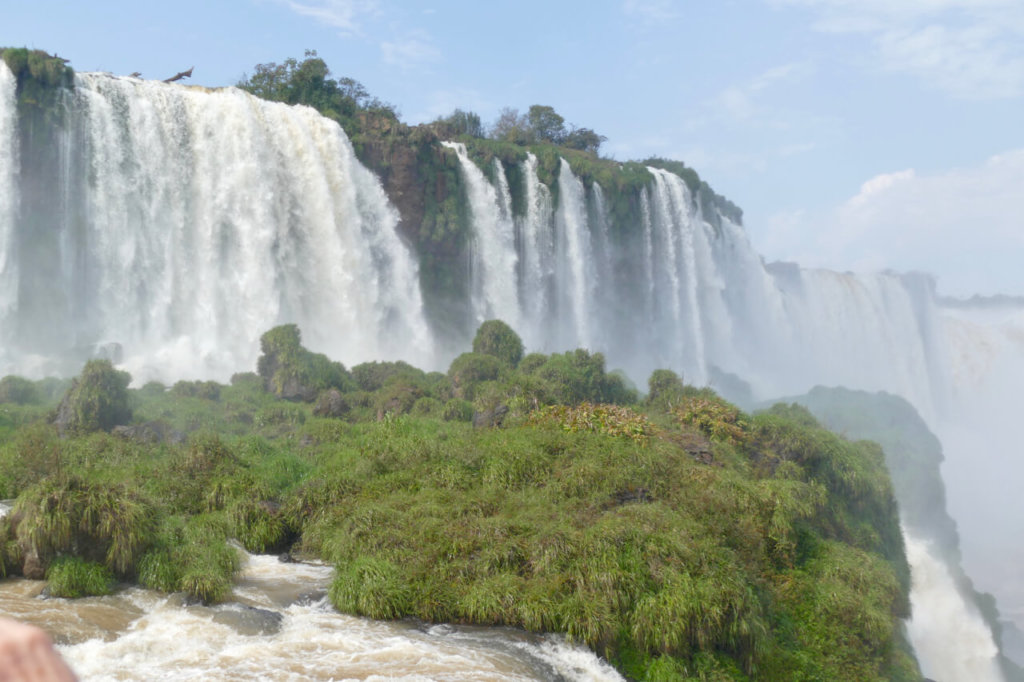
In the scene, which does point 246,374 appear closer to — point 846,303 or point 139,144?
point 139,144

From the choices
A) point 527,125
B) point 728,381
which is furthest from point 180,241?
point 527,125

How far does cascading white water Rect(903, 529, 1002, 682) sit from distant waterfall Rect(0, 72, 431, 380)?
731 inches

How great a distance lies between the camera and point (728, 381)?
46281 millimetres

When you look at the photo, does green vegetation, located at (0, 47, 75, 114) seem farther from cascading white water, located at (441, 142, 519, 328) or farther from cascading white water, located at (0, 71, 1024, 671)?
cascading white water, located at (441, 142, 519, 328)

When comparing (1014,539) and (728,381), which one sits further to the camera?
(728,381)

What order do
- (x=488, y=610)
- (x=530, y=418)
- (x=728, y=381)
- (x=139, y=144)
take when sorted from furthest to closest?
1. (x=728, y=381)
2. (x=139, y=144)
3. (x=530, y=418)
4. (x=488, y=610)

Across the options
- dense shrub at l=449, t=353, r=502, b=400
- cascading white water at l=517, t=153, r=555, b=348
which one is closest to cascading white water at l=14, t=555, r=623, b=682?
dense shrub at l=449, t=353, r=502, b=400

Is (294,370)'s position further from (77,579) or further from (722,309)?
(722,309)

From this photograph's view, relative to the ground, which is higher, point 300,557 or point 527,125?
point 527,125

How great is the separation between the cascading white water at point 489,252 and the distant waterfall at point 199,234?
538 centimetres

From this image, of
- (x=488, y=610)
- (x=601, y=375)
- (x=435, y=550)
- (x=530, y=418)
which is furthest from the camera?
(x=601, y=375)

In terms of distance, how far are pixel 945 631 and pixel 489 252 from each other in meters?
21.6

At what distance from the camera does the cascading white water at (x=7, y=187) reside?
2348cm

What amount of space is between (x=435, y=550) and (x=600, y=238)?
3217 cm
